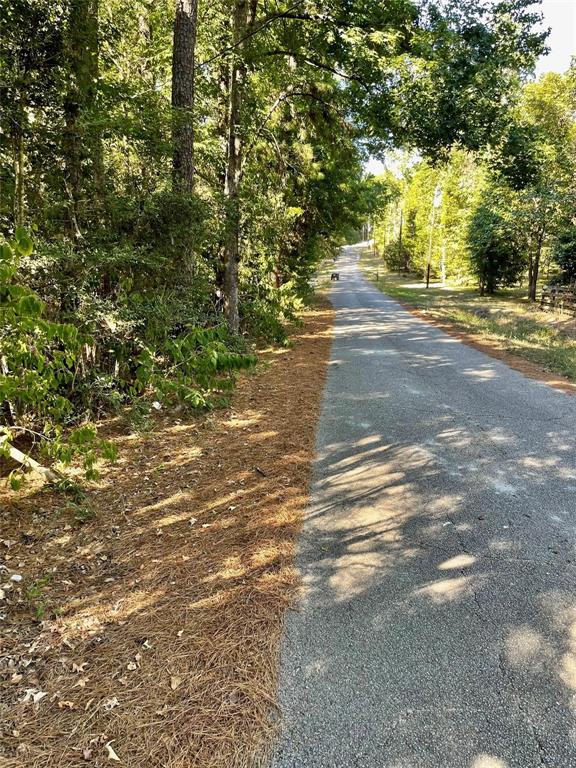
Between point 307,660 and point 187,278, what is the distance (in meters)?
4.17

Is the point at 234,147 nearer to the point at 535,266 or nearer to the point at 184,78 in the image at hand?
the point at 184,78

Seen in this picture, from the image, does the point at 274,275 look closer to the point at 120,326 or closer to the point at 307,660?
the point at 120,326

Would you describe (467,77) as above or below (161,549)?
above

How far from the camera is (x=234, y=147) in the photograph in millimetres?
8938

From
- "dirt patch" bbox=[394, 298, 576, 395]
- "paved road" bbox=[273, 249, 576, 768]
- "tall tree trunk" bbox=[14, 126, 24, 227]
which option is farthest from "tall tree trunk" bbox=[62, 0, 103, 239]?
"dirt patch" bbox=[394, 298, 576, 395]

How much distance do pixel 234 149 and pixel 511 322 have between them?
492 inches

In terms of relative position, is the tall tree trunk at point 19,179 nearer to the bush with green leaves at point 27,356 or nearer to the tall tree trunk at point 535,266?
the bush with green leaves at point 27,356

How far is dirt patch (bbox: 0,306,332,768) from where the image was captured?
5.89 feet

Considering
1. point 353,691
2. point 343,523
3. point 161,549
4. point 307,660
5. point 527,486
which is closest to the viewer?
point 353,691

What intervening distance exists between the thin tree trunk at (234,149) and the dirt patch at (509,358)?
5959mm

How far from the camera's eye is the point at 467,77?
6.44 meters

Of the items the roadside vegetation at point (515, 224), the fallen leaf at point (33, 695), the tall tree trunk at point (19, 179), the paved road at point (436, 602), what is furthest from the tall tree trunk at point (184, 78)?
the fallen leaf at point (33, 695)

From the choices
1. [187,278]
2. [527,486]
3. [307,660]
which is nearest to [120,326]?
[187,278]

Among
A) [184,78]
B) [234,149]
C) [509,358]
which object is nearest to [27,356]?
[184,78]
